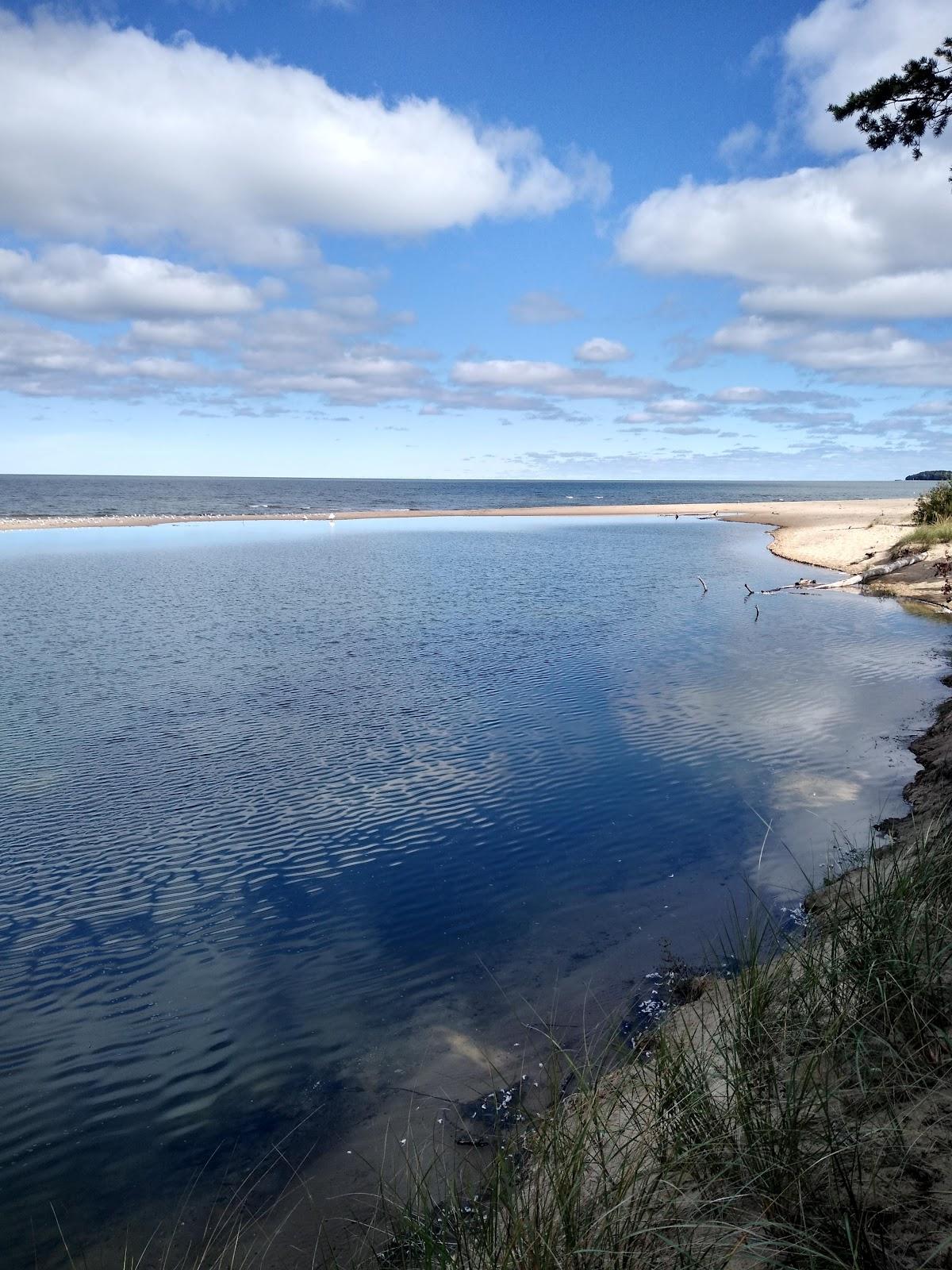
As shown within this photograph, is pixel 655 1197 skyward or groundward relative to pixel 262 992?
skyward

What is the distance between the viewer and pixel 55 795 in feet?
43.2

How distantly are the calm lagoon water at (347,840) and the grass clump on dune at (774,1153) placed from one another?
7.82 ft

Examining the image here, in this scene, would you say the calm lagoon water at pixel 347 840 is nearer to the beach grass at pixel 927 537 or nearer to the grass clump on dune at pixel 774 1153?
the grass clump on dune at pixel 774 1153

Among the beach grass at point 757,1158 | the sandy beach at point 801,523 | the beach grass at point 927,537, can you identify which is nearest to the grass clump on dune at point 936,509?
the beach grass at point 927,537

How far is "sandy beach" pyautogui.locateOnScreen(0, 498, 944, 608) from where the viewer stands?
34.8 meters

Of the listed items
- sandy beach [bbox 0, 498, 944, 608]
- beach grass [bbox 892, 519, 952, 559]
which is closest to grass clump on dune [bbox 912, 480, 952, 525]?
beach grass [bbox 892, 519, 952, 559]

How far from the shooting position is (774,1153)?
13.0 feet

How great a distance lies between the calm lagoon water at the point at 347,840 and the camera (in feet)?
23.1

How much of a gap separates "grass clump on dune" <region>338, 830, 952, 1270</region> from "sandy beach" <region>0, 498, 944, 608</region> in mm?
28998

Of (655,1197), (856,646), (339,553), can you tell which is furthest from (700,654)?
(339,553)

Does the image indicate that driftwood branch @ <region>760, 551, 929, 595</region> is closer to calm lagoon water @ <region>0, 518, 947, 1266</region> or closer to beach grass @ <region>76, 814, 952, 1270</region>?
calm lagoon water @ <region>0, 518, 947, 1266</region>

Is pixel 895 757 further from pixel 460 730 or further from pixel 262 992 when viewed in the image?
pixel 262 992

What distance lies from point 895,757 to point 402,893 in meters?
9.27

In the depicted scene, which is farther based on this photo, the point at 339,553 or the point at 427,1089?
the point at 339,553
